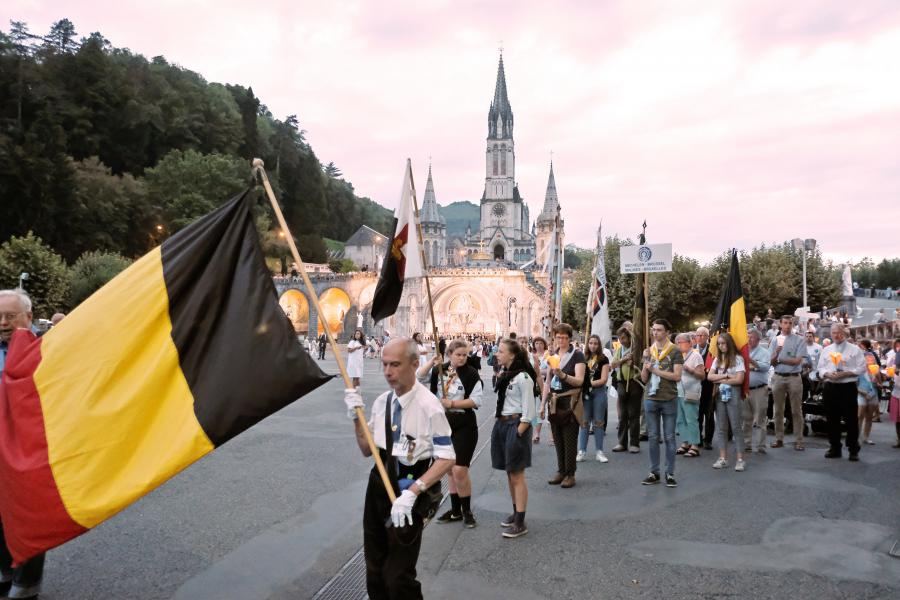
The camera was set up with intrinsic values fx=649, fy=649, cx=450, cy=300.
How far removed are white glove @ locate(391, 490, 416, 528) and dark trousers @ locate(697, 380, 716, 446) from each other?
8202 millimetres

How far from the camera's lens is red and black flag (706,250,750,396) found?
888 centimetres

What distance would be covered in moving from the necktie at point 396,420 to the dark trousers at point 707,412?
315 inches

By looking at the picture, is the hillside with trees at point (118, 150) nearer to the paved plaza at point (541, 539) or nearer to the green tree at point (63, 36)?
the green tree at point (63, 36)

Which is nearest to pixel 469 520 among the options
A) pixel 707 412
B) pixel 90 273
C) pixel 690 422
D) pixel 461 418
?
pixel 461 418

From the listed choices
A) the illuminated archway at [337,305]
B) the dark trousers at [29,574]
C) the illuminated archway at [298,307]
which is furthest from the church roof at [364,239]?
the dark trousers at [29,574]

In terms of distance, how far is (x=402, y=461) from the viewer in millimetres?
3527

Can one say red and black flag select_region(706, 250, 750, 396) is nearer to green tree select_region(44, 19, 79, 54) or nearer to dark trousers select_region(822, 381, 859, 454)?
dark trousers select_region(822, 381, 859, 454)

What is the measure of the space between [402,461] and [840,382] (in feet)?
26.8

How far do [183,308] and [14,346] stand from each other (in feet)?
4.02

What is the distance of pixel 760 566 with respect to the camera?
195 inches

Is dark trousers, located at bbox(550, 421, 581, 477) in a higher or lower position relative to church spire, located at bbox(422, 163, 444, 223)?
lower

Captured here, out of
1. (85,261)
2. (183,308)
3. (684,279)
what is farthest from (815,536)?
(85,261)

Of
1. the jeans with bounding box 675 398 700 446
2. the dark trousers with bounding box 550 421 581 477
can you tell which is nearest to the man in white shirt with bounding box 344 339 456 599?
the dark trousers with bounding box 550 421 581 477

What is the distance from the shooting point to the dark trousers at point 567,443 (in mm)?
7340
